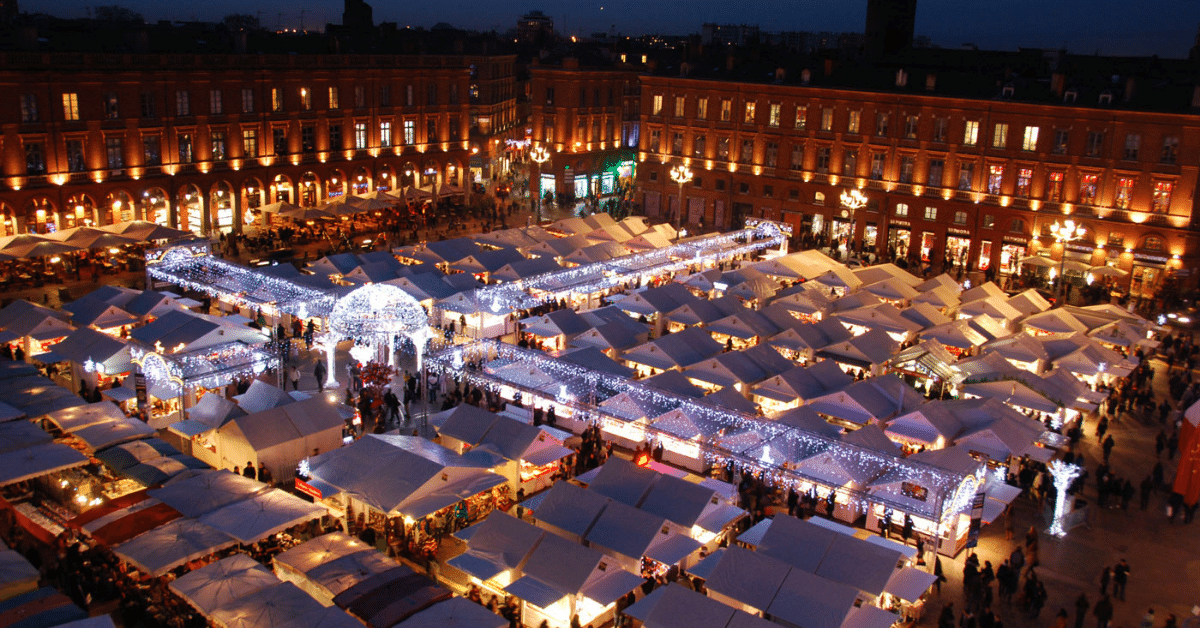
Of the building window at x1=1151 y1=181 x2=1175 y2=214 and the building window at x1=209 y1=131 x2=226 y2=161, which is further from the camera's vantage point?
the building window at x1=209 y1=131 x2=226 y2=161

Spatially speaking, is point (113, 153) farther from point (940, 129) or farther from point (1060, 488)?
point (1060, 488)

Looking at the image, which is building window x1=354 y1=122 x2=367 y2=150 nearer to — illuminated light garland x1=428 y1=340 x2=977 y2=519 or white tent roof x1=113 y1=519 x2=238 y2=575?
illuminated light garland x1=428 y1=340 x2=977 y2=519

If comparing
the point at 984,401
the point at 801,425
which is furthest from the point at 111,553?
the point at 984,401

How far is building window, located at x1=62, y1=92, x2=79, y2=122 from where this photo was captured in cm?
4175

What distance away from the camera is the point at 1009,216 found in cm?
4672

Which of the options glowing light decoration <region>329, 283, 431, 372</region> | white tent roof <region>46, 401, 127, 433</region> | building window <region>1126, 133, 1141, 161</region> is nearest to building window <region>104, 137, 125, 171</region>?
white tent roof <region>46, 401, 127, 433</region>

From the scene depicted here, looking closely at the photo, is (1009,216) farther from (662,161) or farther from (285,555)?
(285,555)

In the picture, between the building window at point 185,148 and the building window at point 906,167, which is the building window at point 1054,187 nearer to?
the building window at point 906,167

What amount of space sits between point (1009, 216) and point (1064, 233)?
8.50 metres

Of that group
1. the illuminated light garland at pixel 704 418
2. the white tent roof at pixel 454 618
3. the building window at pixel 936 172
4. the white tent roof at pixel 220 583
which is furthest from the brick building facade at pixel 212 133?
the white tent roof at pixel 454 618

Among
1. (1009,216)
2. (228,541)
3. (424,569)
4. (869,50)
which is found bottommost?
(424,569)

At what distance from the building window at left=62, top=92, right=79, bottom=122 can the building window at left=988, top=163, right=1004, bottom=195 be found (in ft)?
142

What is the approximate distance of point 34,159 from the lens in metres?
41.1

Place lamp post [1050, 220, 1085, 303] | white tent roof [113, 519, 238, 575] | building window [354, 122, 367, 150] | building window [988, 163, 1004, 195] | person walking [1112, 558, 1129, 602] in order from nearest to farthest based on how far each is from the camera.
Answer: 1. white tent roof [113, 519, 238, 575]
2. person walking [1112, 558, 1129, 602]
3. lamp post [1050, 220, 1085, 303]
4. building window [988, 163, 1004, 195]
5. building window [354, 122, 367, 150]
